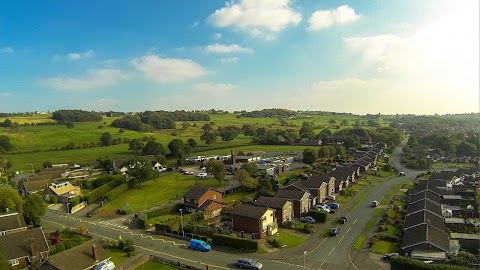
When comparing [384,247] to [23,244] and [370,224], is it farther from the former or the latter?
[23,244]

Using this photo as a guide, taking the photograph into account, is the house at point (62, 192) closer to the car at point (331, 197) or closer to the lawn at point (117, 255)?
the lawn at point (117, 255)

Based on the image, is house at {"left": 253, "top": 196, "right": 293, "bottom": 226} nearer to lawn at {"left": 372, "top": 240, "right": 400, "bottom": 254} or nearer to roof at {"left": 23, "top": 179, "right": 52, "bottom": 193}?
lawn at {"left": 372, "top": 240, "right": 400, "bottom": 254}

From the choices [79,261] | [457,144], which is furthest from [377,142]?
[79,261]

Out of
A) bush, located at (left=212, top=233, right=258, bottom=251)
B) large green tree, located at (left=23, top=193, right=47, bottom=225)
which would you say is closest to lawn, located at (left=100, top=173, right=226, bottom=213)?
large green tree, located at (left=23, top=193, right=47, bottom=225)

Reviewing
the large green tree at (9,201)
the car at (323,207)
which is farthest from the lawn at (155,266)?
the large green tree at (9,201)

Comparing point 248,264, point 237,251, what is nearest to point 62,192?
point 237,251

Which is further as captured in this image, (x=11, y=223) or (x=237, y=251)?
(x=11, y=223)

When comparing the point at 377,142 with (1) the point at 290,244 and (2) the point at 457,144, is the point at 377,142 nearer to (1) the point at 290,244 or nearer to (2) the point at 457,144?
(2) the point at 457,144
